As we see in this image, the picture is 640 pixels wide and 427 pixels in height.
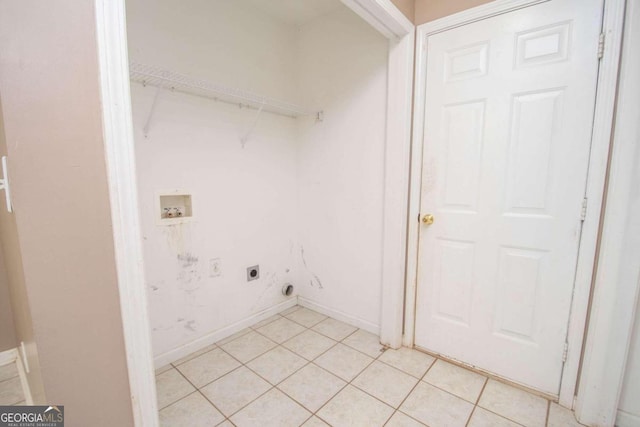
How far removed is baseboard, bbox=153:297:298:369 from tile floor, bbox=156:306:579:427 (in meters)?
0.05

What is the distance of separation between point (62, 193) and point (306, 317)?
2.01 m

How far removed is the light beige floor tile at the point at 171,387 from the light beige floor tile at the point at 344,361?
79cm

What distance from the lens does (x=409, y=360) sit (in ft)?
5.86

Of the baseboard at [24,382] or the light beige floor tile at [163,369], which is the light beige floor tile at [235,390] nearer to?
the light beige floor tile at [163,369]

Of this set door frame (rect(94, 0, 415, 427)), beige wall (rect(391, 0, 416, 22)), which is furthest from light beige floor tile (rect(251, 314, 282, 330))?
beige wall (rect(391, 0, 416, 22))

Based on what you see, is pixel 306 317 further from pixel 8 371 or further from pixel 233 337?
pixel 8 371

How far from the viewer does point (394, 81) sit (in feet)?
5.69

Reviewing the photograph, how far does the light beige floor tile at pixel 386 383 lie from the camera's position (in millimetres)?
1483

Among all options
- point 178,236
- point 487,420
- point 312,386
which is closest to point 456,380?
point 487,420

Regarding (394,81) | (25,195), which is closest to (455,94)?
(394,81)

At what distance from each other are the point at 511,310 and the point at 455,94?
1302 mm

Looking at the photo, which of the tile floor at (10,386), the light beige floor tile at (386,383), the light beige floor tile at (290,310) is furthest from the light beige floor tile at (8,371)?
the light beige floor tile at (386,383)

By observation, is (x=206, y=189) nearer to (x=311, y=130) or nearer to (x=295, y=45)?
(x=311, y=130)

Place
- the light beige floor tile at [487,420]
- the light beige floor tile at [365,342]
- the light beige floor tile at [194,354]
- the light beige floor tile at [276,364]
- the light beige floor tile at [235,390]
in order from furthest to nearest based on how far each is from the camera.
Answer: the light beige floor tile at [365,342] < the light beige floor tile at [194,354] < the light beige floor tile at [276,364] < the light beige floor tile at [235,390] < the light beige floor tile at [487,420]
